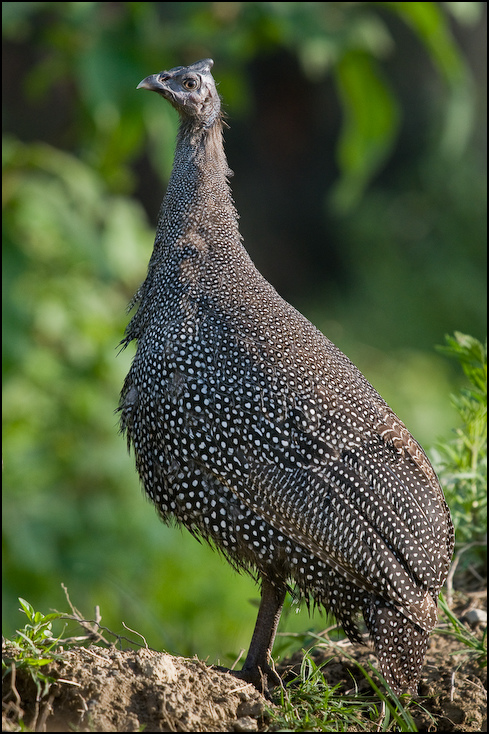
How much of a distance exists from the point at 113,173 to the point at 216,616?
395 cm

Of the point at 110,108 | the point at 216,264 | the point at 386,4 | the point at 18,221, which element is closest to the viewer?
the point at 216,264

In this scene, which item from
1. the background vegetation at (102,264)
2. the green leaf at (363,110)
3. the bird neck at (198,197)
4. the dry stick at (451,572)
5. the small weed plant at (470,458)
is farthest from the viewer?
the green leaf at (363,110)

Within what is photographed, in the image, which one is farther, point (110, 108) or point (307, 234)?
point (307, 234)

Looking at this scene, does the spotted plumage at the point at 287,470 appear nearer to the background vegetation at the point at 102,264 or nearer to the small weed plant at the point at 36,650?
the small weed plant at the point at 36,650

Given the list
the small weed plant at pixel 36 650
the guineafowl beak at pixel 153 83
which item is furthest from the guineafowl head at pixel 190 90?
the small weed plant at pixel 36 650

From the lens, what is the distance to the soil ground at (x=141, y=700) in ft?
8.61

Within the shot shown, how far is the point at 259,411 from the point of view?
11.1ft

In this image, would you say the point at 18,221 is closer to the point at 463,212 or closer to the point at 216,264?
the point at 216,264

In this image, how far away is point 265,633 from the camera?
141 inches

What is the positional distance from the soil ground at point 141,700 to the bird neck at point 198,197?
6.13 ft

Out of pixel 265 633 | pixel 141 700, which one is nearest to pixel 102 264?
pixel 265 633

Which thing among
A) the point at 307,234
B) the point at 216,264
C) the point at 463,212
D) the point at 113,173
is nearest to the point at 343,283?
the point at 307,234

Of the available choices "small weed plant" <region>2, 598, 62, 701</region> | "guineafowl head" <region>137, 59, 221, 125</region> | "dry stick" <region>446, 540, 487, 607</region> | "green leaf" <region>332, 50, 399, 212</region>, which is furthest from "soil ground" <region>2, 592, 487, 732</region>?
"green leaf" <region>332, 50, 399, 212</region>

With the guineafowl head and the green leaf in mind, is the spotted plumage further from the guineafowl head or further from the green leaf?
the green leaf
